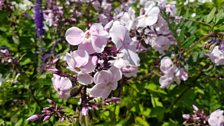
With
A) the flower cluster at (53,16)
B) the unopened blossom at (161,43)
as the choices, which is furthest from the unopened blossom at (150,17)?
the flower cluster at (53,16)

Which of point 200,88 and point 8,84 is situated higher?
point 8,84

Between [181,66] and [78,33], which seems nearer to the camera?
[78,33]

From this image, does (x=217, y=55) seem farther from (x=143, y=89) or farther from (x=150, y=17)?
(x=143, y=89)

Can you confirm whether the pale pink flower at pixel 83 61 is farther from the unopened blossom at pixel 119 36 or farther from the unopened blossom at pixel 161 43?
the unopened blossom at pixel 161 43

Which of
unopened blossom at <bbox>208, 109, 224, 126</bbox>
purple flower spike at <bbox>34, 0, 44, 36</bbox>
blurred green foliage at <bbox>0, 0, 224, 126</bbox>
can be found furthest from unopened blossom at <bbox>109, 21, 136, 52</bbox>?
purple flower spike at <bbox>34, 0, 44, 36</bbox>

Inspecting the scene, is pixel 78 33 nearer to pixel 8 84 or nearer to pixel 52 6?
pixel 8 84

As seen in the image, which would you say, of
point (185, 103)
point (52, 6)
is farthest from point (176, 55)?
point (52, 6)
